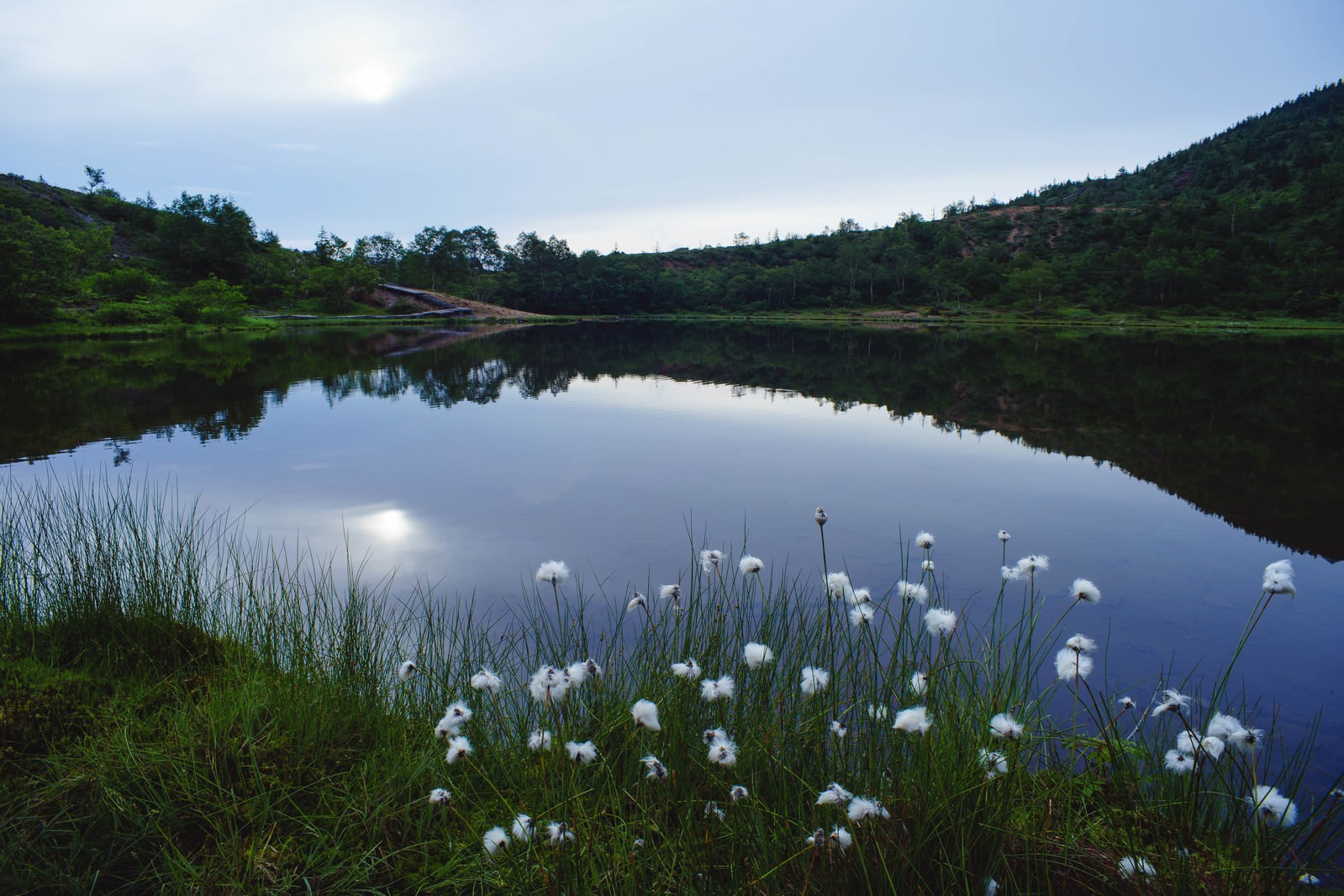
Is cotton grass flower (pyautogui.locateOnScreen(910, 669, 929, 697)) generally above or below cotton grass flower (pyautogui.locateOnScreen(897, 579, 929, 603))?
below

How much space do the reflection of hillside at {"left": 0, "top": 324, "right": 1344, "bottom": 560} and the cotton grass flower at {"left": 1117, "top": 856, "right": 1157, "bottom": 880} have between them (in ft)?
20.9

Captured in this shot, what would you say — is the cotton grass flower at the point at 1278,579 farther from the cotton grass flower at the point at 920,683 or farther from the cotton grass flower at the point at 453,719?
the cotton grass flower at the point at 453,719

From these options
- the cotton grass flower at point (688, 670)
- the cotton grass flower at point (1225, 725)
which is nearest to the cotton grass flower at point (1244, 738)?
the cotton grass flower at point (1225, 725)

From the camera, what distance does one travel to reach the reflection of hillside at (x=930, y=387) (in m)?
9.80

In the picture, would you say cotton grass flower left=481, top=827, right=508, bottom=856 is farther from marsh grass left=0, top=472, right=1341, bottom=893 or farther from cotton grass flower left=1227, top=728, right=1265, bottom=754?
cotton grass flower left=1227, top=728, right=1265, bottom=754

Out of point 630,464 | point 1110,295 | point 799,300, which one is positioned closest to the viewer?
point 630,464

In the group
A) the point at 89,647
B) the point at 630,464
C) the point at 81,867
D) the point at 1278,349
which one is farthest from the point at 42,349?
the point at 1278,349

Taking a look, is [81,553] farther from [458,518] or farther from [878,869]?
[878,869]

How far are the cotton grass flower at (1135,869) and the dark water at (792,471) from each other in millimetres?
1924

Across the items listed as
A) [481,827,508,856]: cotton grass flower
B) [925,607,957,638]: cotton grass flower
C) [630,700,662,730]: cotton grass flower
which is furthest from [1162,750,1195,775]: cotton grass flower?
[481,827,508,856]: cotton grass flower

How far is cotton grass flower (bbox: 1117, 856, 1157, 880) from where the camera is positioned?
195 cm

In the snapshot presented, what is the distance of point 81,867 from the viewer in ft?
7.45

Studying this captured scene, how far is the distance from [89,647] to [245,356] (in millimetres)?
23856

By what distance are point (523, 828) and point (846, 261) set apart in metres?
85.8
